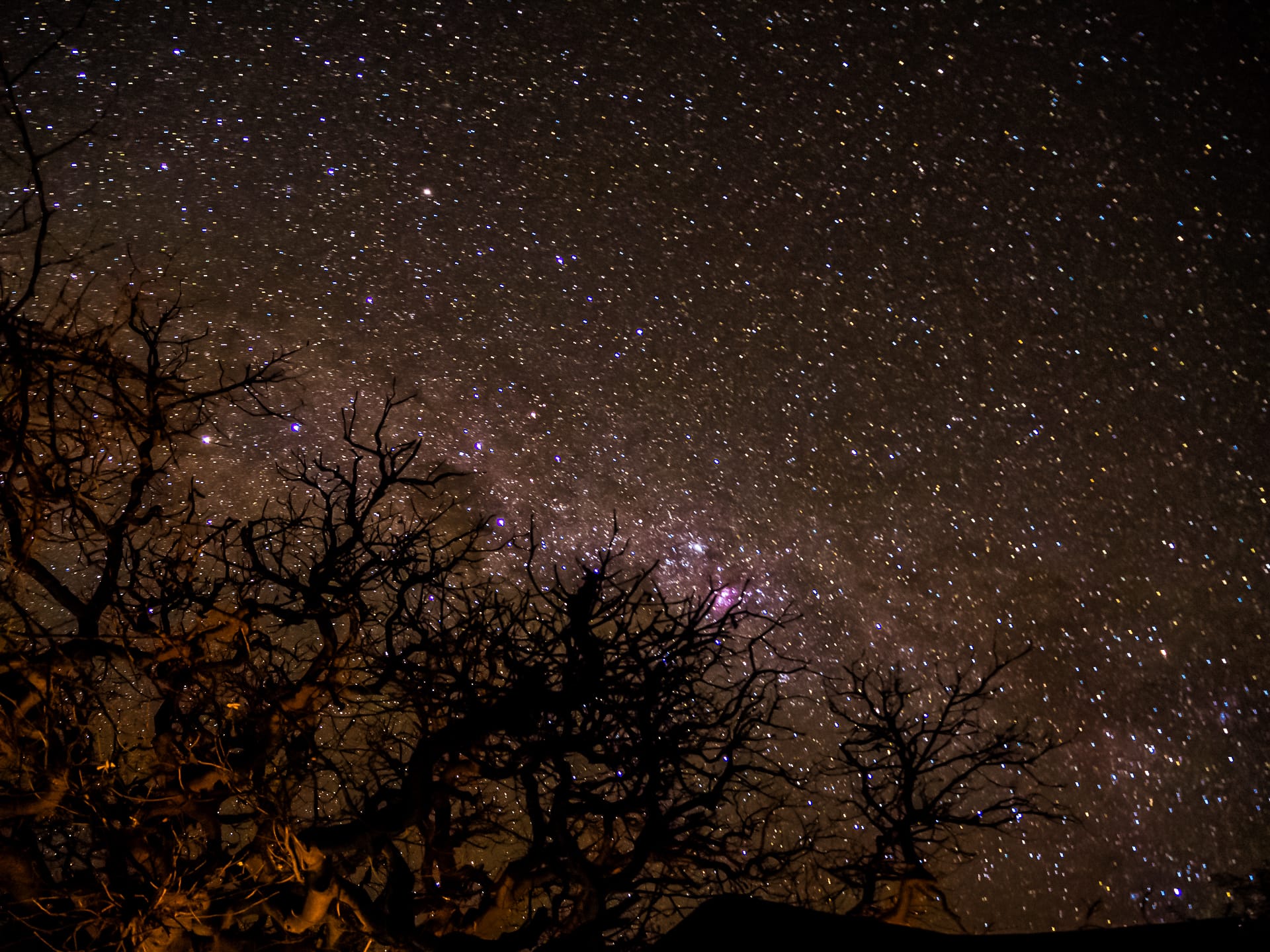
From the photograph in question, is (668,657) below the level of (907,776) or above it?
above

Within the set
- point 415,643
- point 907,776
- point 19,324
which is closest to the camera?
point 19,324

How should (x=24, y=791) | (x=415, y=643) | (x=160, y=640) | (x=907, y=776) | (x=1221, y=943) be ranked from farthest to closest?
(x=907, y=776) → (x=415, y=643) → (x=160, y=640) → (x=24, y=791) → (x=1221, y=943)

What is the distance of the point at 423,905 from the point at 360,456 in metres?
3.58

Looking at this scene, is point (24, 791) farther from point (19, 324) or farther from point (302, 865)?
point (19, 324)

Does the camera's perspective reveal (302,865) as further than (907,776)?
No

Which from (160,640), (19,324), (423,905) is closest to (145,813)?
(160,640)

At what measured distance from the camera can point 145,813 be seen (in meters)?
4.62

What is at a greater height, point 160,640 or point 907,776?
point 160,640

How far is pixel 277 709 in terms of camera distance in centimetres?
475

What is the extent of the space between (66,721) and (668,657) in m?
3.62

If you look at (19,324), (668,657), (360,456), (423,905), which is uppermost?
(360,456)

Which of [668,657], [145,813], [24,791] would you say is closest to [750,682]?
[668,657]

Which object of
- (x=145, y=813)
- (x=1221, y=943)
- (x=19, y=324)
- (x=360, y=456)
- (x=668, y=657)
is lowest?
(x=1221, y=943)

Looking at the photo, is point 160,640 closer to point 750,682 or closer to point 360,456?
point 360,456
